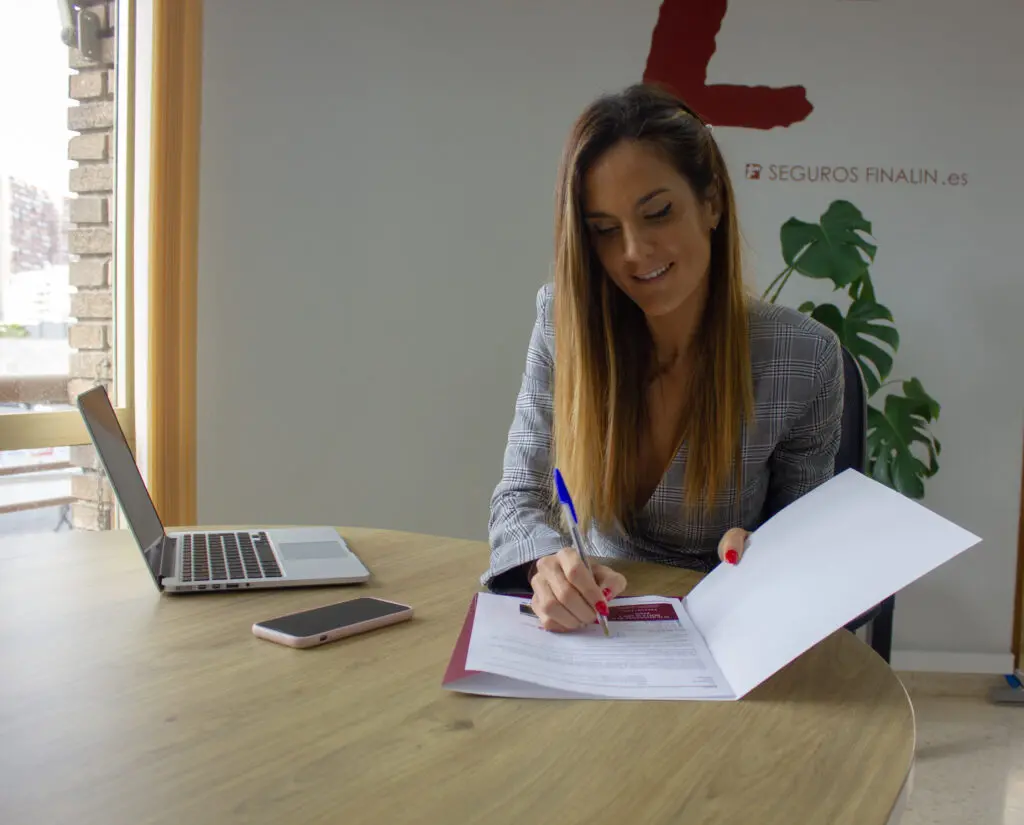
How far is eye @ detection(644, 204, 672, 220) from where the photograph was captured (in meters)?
1.23

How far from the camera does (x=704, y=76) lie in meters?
2.78

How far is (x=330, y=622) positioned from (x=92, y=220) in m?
2.26

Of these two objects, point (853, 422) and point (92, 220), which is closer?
point (853, 422)

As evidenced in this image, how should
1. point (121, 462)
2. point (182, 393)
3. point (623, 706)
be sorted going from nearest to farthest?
point (623, 706), point (121, 462), point (182, 393)

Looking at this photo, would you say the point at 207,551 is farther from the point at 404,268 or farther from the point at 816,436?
the point at 404,268

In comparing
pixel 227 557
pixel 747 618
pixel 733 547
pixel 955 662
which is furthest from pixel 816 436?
pixel 955 662

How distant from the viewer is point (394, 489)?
9.37 ft

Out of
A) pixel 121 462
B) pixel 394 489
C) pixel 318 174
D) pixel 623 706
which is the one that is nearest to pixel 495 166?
pixel 318 174

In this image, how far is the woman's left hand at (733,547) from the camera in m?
0.98

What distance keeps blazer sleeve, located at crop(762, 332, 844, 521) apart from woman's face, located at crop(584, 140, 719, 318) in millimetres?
236

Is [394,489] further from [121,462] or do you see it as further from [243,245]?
[121,462]

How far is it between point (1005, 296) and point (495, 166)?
1.73 meters

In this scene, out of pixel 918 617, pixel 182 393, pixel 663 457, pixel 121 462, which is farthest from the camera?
pixel 918 617

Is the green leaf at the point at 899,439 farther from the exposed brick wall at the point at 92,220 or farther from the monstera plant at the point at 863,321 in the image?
the exposed brick wall at the point at 92,220
